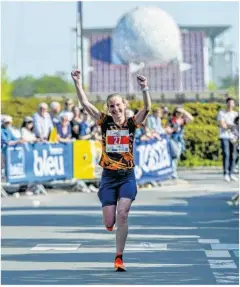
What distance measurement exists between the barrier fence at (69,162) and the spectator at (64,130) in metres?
0.14

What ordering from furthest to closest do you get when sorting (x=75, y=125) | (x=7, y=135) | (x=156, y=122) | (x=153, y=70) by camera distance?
(x=153, y=70)
(x=156, y=122)
(x=75, y=125)
(x=7, y=135)

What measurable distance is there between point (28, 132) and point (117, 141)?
11.9 m

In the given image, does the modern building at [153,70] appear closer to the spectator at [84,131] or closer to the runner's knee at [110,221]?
the spectator at [84,131]

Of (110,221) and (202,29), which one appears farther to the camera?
(202,29)

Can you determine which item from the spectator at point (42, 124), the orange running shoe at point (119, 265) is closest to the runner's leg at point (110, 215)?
the orange running shoe at point (119, 265)

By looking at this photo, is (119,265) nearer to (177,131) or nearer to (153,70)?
(177,131)

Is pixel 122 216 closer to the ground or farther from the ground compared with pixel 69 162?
farther from the ground

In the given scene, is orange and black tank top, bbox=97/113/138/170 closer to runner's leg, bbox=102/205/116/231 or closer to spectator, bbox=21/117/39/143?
runner's leg, bbox=102/205/116/231

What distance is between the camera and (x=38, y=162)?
23922 mm

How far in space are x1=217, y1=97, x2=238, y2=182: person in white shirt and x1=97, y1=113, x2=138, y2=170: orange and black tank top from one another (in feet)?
42.4

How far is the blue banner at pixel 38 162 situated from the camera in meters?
23.2

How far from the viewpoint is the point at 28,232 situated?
16031 millimetres

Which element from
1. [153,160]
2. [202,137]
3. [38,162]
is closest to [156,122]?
[153,160]

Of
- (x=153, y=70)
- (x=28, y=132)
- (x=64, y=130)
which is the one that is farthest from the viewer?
(x=153, y=70)
